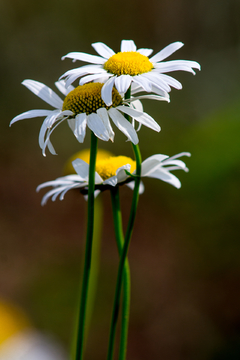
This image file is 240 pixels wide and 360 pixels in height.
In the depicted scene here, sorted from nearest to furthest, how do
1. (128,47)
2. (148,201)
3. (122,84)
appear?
(122,84) → (128,47) → (148,201)

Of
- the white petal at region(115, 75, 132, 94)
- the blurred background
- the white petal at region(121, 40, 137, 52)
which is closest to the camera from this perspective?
the white petal at region(115, 75, 132, 94)

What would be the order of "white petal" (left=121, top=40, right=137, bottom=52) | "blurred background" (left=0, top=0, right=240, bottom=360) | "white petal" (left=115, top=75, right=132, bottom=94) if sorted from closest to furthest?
1. "white petal" (left=115, top=75, right=132, bottom=94)
2. "white petal" (left=121, top=40, right=137, bottom=52)
3. "blurred background" (left=0, top=0, right=240, bottom=360)

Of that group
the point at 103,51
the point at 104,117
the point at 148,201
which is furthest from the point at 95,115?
the point at 148,201

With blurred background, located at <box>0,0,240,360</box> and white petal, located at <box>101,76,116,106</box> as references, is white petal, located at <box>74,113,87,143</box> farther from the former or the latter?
blurred background, located at <box>0,0,240,360</box>

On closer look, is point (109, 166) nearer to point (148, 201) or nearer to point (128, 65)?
point (128, 65)

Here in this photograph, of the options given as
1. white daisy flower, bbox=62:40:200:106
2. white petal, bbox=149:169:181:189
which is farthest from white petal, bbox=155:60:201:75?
white petal, bbox=149:169:181:189

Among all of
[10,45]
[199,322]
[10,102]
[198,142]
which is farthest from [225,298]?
[10,45]

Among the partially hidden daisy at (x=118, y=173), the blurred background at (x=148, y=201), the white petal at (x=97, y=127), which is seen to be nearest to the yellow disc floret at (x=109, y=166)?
the partially hidden daisy at (x=118, y=173)
